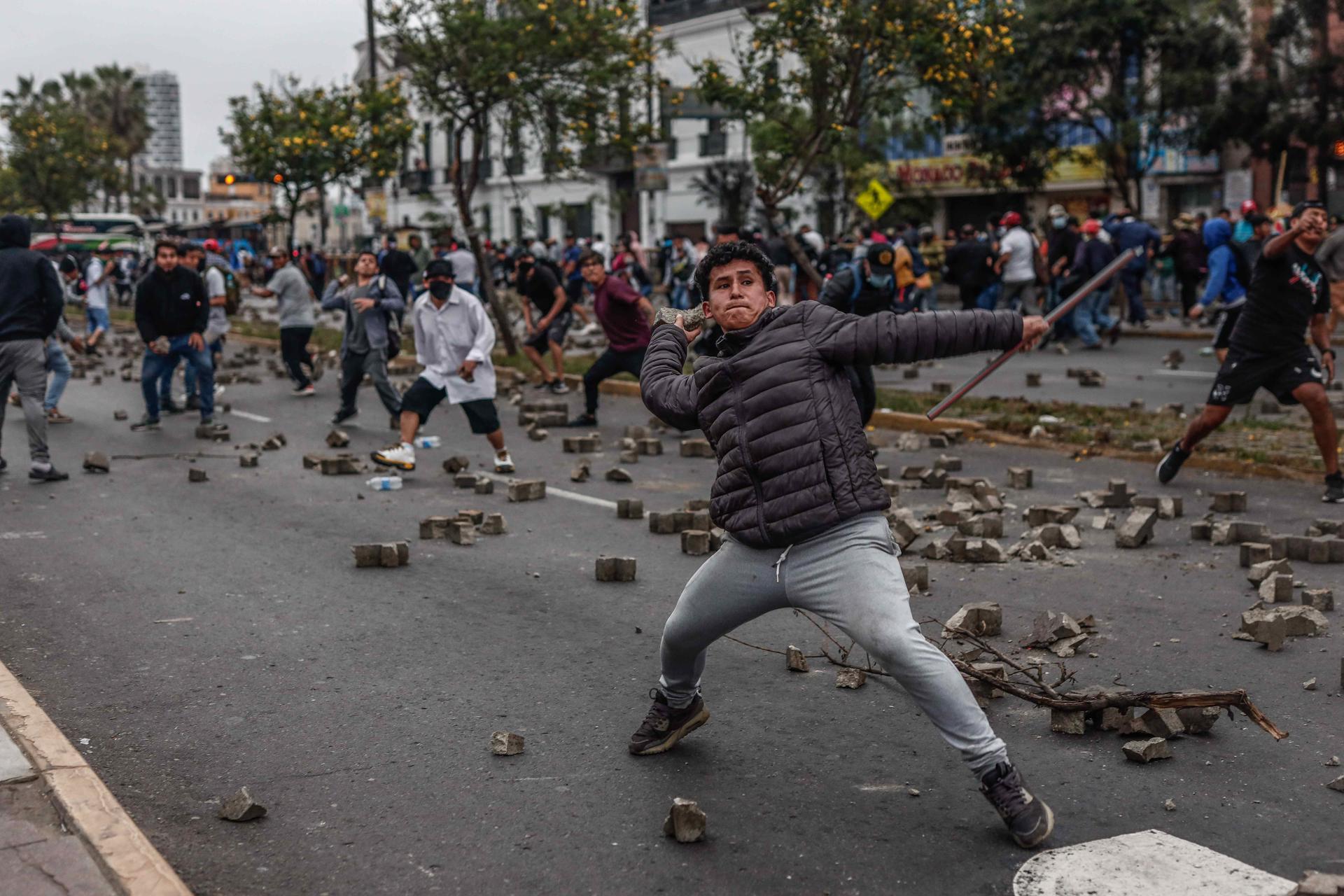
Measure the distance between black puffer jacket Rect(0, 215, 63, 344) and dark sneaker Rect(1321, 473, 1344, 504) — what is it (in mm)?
8392

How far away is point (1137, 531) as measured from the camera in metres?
8.05

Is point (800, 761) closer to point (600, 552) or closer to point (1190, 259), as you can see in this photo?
point (600, 552)

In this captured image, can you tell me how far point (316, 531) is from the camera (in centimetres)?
893

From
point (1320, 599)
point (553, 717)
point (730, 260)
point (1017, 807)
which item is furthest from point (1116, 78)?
point (1017, 807)

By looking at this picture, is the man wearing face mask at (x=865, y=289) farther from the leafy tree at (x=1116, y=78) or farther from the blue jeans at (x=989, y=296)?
the leafy tree at (x=1116, y=78)

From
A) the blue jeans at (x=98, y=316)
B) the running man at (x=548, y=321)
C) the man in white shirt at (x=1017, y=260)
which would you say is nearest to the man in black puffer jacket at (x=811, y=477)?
the running man at (x=548, y=321)

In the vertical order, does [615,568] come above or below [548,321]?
below

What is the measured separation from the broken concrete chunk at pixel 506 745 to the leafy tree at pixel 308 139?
2805 centimetres

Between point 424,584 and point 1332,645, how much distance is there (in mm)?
4067

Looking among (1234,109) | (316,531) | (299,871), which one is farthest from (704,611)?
(1234,109)

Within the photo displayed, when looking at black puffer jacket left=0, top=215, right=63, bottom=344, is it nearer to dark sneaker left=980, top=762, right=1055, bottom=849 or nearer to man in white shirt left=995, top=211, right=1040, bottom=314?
dark sneaker left=980, top=762, right=1055, bottom=849

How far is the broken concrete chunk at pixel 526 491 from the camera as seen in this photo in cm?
991

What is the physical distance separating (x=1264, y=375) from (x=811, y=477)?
5838 mm

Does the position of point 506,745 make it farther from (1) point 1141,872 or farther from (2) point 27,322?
(2) point 27,322
